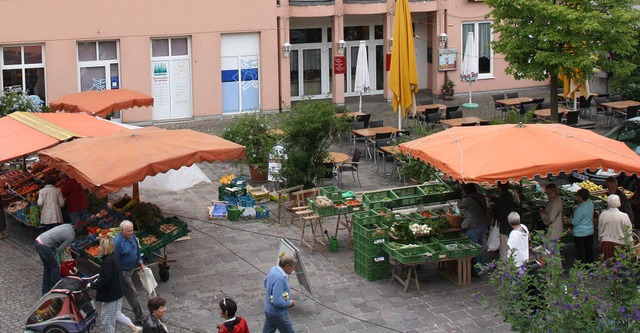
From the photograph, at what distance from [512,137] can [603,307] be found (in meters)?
6.64

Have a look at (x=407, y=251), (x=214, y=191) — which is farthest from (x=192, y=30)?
(x=407, y=251)

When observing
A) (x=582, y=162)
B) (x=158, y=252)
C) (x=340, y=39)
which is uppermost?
(x=340, y=39)

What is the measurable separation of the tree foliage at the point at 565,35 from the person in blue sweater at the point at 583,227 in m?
7.96

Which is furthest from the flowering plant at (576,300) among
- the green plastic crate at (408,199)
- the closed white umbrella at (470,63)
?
the closed white umbrella at (470,63)

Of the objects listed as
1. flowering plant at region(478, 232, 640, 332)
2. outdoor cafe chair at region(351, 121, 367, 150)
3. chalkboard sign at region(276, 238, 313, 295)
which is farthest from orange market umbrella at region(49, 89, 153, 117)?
flowering plant at region(478, 232, 640, 332)

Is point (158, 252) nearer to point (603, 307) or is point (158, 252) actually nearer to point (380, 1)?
point (603, 307)

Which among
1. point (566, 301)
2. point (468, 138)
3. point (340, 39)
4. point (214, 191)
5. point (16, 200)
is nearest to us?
point (566, 301)

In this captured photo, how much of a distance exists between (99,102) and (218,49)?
7858 millimetres

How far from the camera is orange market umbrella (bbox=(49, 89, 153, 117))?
20594 mm

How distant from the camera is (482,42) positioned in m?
32.4

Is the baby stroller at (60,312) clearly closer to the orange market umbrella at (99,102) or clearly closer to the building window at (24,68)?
the orange market umbrella at (99,102)

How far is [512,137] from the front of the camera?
14.3 metres

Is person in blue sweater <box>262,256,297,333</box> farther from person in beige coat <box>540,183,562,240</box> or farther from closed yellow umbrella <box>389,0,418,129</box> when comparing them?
closed yellow umbrella <box>389,0,418,129</box>

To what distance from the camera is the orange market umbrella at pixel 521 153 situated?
13.6 metres
